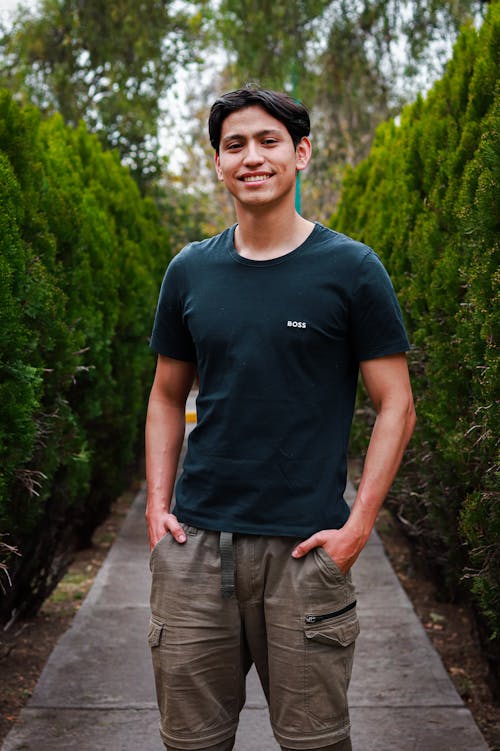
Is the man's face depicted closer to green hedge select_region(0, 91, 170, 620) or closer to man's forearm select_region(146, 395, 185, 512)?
man's forearm select_region(146, 395, 185, 512)

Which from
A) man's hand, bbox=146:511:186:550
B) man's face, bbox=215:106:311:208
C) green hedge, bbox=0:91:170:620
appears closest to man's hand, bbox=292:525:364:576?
man's hand, bbox=146:511:186:550

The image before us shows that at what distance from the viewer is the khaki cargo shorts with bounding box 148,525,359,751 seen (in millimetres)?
2574

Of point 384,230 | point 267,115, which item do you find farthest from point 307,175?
point 267,115

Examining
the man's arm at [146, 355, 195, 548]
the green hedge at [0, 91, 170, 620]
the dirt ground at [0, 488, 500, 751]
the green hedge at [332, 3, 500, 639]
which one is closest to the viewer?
the man's arm at [146, 355, 195, 548]

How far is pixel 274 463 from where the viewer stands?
8.53 feet

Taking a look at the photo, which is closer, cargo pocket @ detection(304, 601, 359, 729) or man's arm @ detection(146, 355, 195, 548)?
cargo pocket @ detection(304, 601, 359, 729)

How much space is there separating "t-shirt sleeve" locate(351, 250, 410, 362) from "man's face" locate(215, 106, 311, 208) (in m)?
0.32

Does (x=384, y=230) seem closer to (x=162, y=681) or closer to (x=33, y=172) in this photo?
(x=33, y=172)

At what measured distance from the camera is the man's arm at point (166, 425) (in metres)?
2.91

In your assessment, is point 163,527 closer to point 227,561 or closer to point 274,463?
point 227,561

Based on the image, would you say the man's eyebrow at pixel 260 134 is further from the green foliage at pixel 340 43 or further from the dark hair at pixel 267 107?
the green foliage at pixel 340 43

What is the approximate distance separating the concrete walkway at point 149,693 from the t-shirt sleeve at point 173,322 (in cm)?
176

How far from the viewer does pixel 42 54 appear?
19.2 m

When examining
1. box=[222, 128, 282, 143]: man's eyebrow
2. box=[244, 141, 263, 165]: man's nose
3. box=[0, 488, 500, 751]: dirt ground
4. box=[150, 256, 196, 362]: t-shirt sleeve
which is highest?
box=[222, 128, 282, 143]: man's eyebrow
